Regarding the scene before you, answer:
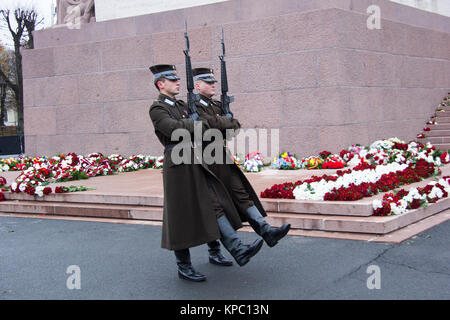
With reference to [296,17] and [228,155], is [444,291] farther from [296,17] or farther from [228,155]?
[296,17]

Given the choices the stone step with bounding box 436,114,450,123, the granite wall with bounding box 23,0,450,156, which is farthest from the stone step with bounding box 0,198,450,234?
the stone step with bounding box 436,114,450,123

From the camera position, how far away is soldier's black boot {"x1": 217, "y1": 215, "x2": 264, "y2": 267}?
13.9 ft

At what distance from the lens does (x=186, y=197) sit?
450cm

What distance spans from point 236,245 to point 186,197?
0.57 metres

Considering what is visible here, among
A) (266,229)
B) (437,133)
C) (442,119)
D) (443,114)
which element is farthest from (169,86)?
(443,114)

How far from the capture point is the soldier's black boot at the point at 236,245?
4246 millimetres

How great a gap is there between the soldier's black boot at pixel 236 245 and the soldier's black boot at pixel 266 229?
185 millimetres

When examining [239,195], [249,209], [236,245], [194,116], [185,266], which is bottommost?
[185,266]

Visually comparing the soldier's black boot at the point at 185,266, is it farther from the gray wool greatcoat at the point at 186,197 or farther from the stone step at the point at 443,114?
the stone step at the point at 443,114

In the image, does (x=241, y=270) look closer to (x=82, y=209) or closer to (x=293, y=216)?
(x=293, y=216)

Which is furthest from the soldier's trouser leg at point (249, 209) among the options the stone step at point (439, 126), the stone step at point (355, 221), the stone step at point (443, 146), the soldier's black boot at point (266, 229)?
the stone step at point (439, 126)
